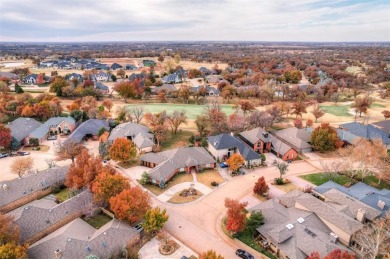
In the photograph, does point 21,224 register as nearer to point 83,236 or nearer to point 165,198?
point 83,236

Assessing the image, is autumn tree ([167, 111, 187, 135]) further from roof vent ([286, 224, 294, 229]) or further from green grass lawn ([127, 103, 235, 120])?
roof vent ([286, 224, 294, 229])

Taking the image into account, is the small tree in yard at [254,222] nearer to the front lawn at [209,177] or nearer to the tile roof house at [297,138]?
the front lawn at [209,177]

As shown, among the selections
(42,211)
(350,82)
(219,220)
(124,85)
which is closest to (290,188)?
(219,220)

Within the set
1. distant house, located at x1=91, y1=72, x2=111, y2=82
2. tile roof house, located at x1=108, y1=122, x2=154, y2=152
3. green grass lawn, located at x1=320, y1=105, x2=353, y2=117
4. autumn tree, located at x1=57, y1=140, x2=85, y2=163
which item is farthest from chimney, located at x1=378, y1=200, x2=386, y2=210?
distant house, located at x1=91, y1=72, x2=111, y2=82

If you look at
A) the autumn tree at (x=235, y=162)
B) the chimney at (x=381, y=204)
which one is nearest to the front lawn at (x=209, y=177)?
the autumn tree at (x=235, y=162)

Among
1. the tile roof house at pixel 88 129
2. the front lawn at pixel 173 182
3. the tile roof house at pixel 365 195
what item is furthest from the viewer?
the tile roof house at pixel 88 129

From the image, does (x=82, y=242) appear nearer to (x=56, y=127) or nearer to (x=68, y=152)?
(x=68, y=152)

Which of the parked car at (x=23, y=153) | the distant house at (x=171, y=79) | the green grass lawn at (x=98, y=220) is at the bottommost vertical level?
the green grass lawn at (x=98, y=220)
